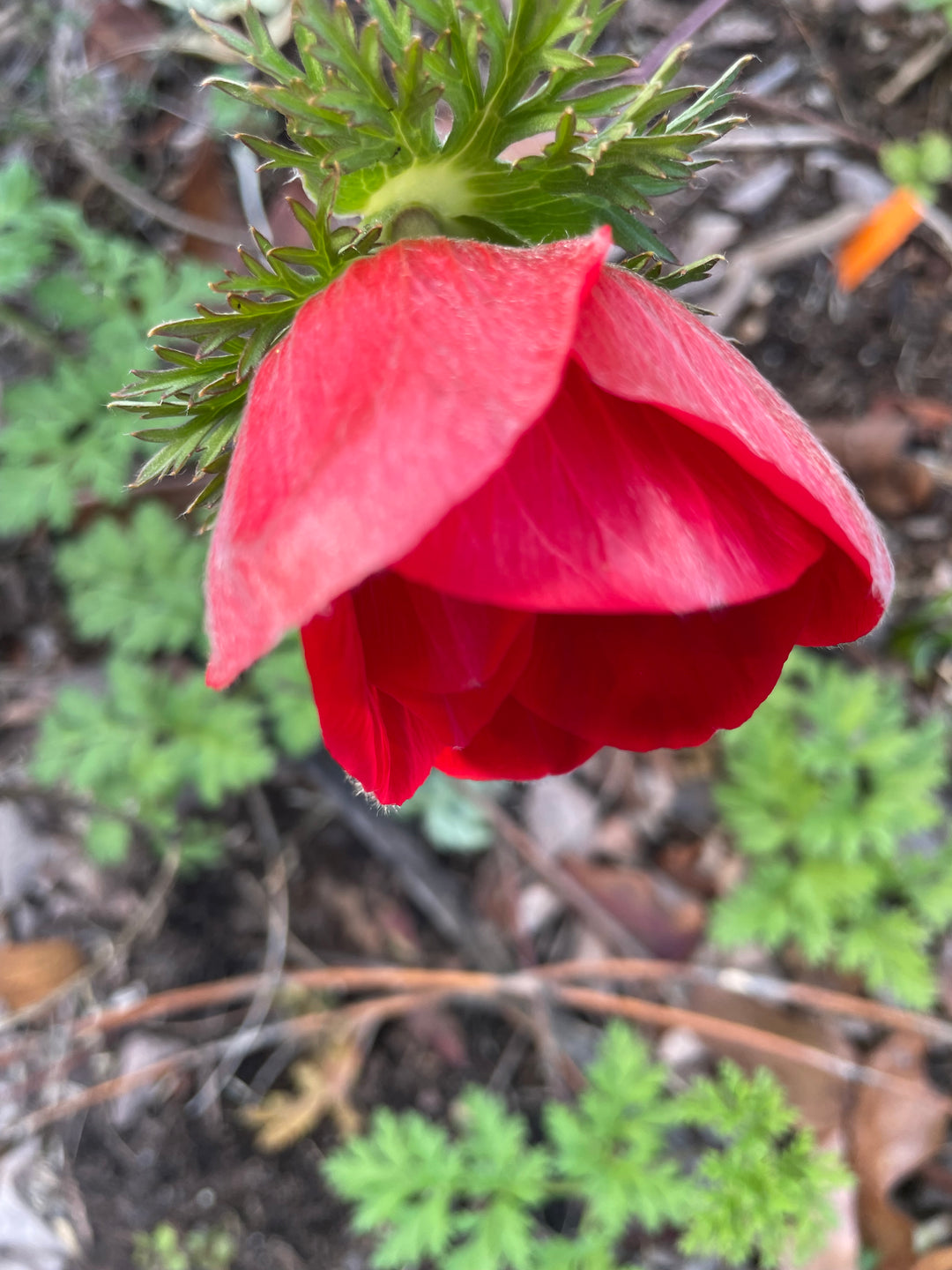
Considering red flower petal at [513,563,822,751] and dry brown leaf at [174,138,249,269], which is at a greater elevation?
dry brown leaf at [174,138,249,269]

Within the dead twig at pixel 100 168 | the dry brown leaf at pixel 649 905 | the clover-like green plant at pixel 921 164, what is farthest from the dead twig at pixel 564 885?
the clover-like green plant at pixel 921 164

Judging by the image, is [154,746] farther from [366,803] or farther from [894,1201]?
[894,1201]

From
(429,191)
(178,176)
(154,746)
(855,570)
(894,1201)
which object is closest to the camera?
(855,570)

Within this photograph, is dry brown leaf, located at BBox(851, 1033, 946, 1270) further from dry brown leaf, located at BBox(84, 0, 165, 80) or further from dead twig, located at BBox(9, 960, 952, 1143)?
dry brown leaf, located at BBox(84, 0, 165, 80)

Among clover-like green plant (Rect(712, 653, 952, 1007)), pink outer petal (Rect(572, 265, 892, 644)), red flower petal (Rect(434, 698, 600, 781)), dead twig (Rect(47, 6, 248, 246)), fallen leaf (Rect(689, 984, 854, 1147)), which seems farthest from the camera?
dead twig (Rect(47, 6, 248, 246))

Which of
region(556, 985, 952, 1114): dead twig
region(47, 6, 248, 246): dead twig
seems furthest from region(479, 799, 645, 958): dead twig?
Answer: region(47, 6, 248, 246): dead twig

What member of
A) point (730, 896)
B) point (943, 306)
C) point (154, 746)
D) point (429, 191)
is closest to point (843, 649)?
point (730, 896)
